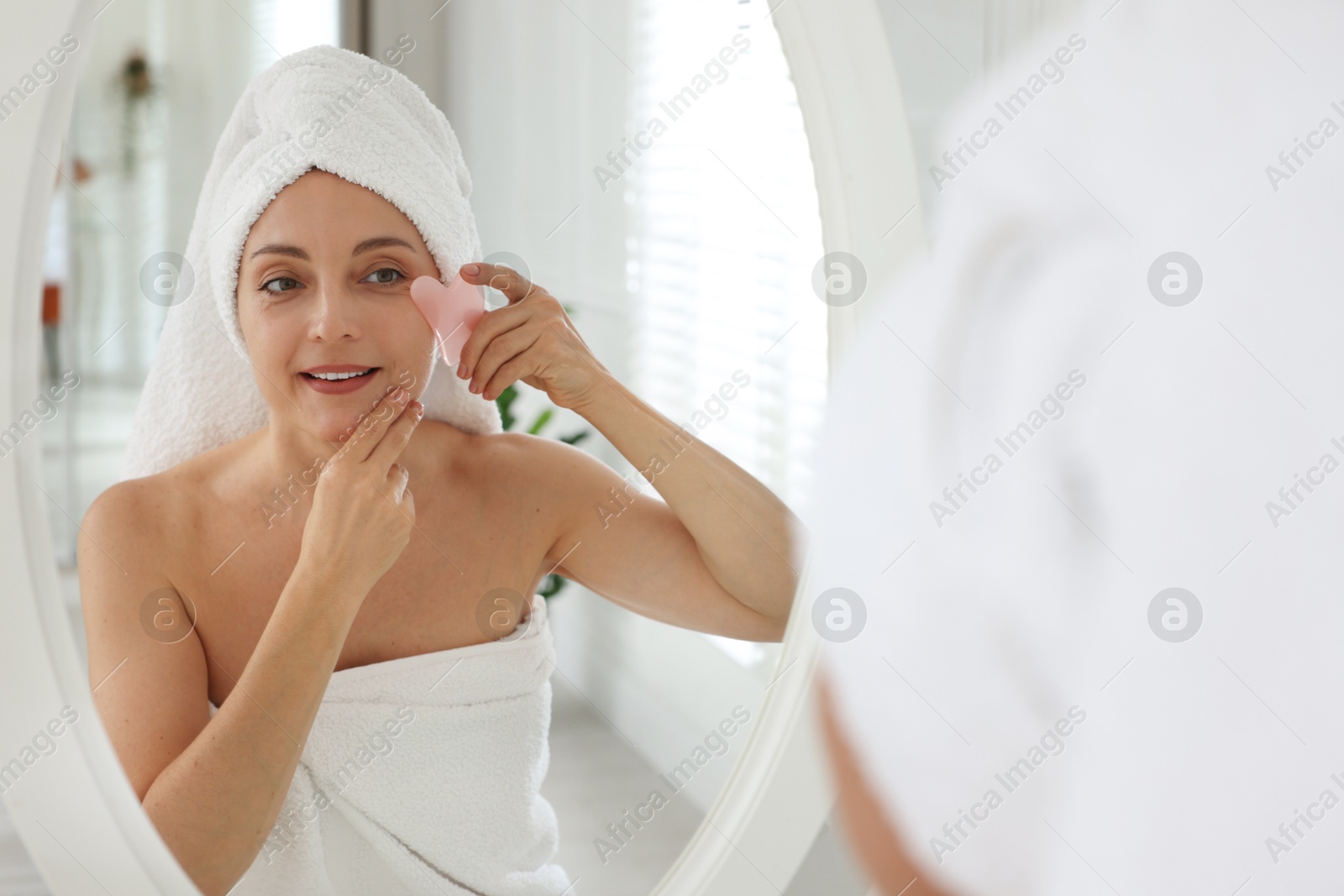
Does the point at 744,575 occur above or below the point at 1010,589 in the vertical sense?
below

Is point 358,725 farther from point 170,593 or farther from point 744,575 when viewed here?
point 744,575

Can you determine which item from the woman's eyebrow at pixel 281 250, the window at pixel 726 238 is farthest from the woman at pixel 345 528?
the window at pixel 726 238

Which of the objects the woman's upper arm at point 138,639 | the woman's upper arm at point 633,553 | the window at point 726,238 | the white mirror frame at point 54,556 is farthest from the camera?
the window at point 726,238

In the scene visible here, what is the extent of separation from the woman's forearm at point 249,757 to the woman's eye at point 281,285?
0.14 metres

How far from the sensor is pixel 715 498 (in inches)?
19.7

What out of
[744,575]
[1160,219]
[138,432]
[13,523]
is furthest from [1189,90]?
[138,432]

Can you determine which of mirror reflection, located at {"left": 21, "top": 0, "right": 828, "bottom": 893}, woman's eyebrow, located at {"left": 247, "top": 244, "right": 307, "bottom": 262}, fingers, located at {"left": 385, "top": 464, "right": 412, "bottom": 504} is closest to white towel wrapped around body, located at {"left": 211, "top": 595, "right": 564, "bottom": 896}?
mirror reflection, located at {"left": 21, "top": 0, "right": 828, "bottom": 893}

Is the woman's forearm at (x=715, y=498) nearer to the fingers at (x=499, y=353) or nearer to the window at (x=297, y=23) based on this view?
the fingers at (x=499, y=353)

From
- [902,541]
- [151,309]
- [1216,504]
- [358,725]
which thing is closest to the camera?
[1216,504]

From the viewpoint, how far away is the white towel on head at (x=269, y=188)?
430 mm

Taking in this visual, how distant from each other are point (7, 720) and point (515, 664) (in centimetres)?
26

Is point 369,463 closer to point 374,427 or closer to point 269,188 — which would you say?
point 374,427

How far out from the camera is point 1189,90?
11.4 inches

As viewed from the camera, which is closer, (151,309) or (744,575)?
(744,575)
